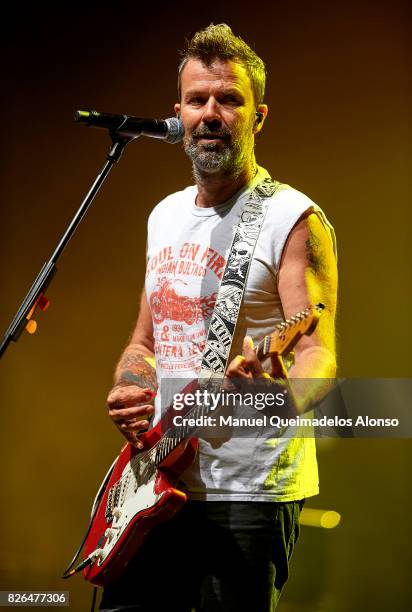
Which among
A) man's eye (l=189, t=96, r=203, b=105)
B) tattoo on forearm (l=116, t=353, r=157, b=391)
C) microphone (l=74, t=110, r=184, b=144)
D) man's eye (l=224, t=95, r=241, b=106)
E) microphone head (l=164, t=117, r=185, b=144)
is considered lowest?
tattoo on forearm (l=116, t=353, r=157, b=391)

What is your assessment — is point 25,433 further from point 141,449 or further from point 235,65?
point 235,65

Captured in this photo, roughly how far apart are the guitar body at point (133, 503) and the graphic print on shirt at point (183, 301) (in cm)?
16

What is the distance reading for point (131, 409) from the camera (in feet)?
5.68

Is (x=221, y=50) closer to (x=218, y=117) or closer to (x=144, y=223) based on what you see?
(x=218, y=117)

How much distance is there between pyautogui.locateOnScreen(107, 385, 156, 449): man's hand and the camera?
5.69 ft

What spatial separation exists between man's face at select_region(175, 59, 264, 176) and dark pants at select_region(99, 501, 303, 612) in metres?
0.77

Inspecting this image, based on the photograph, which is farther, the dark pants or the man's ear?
the man's ear

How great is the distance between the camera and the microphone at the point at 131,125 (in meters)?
1.69

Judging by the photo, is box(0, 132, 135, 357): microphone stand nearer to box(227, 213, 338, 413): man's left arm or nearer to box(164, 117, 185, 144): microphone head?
box(164, 117, 185, 144): microphone head

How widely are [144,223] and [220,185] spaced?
4.45ft

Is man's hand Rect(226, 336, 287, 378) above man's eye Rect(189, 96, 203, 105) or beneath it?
beneath

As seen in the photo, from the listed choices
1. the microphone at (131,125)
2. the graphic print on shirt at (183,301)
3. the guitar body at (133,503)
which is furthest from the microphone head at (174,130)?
the guitar body at (133,503)

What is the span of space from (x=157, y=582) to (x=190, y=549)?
0.39 ft

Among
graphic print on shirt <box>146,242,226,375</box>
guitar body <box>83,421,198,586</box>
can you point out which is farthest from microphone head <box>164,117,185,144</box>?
guitar body <box>83,421,198,586</box>
